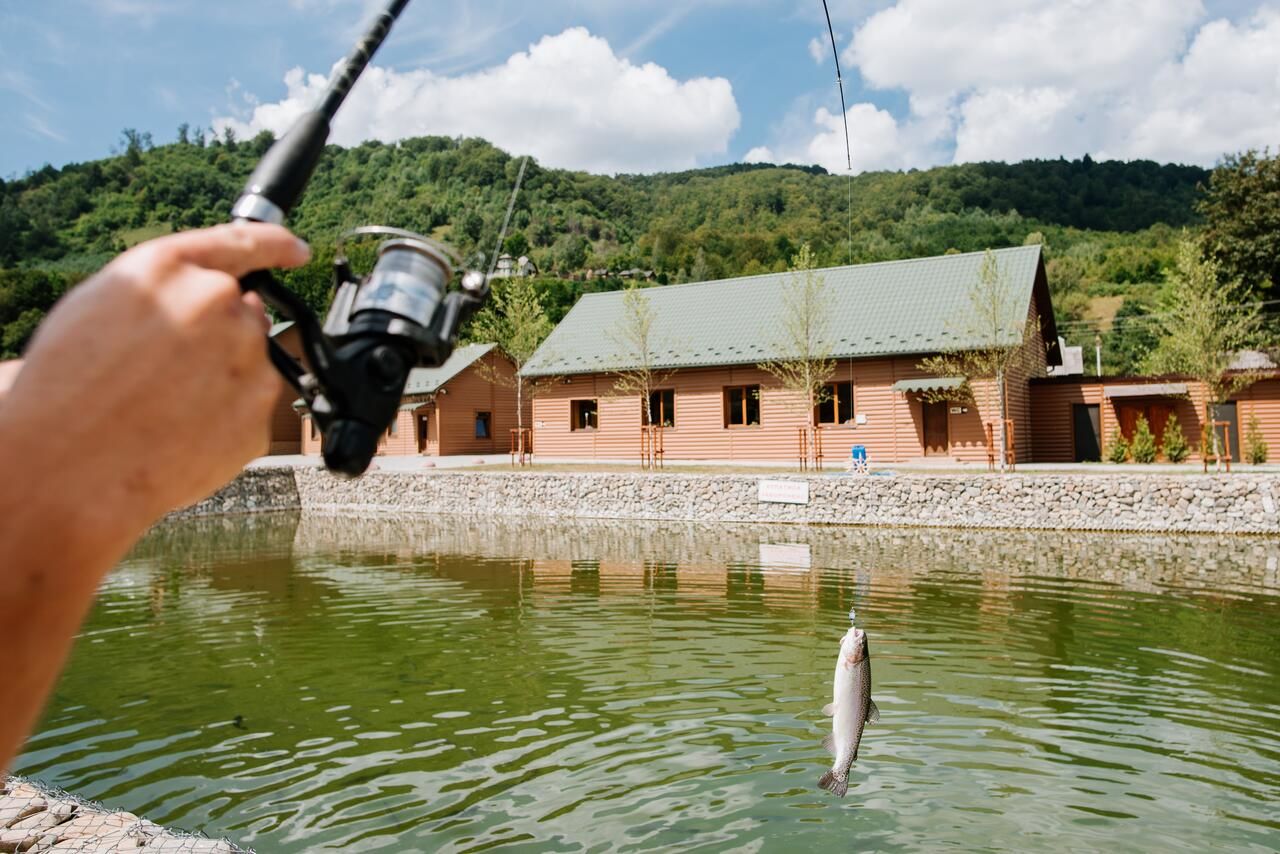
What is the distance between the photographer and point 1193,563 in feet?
53.5

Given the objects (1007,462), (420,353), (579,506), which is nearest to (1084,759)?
(420,353)

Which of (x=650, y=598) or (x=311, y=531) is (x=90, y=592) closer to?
(x=650, y=598)

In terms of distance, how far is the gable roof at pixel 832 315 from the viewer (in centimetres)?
3105

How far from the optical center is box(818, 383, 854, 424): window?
3152 centimetres

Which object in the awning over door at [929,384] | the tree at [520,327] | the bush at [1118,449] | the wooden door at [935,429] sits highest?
the tree at [520,327]

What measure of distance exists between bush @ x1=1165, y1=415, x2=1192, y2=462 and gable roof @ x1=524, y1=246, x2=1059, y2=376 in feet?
17.8

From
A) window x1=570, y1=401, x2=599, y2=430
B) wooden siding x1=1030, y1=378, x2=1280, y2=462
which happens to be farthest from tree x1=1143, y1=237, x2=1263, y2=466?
window x1=570, y1=401, x2=599, y2=430

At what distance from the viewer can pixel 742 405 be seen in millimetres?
33562

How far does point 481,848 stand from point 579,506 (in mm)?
21008

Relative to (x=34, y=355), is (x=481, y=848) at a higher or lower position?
lower

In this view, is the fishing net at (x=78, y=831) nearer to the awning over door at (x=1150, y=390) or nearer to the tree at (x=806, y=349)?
the tree at (x=806, y=349)

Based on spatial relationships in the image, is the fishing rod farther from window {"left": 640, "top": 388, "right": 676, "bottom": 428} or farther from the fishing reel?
window {"left": 640, "top": 388, "right": 676, "bottom": 428}

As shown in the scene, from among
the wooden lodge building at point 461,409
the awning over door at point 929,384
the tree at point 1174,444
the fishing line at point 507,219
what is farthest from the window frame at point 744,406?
the fishing line at point 507,219

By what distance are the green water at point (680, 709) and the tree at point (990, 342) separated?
1244cm
